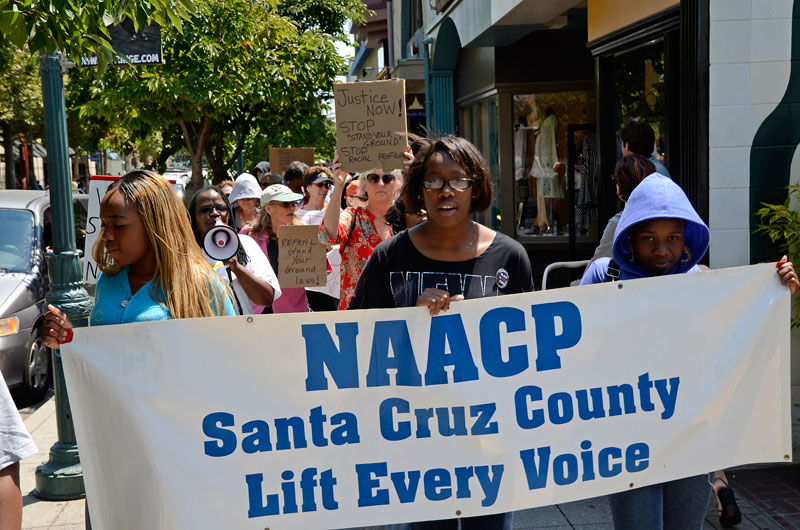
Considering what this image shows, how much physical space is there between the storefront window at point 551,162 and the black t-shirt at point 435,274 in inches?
422

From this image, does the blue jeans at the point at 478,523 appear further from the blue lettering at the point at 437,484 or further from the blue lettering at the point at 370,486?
the blue lettering at the point at 370,486

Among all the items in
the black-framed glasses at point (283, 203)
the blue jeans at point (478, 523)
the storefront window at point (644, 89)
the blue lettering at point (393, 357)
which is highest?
the storefront window at point (644, 89)

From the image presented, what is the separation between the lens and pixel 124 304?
3.17 m

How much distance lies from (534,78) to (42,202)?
855cm

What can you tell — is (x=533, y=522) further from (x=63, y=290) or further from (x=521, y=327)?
(x=63, y=290)

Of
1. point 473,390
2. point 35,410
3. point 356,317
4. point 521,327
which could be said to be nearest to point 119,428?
point 356,317

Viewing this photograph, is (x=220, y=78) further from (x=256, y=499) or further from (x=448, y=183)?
(x=256, y=499)

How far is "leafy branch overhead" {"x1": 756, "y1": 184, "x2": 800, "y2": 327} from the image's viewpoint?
5.26 meters

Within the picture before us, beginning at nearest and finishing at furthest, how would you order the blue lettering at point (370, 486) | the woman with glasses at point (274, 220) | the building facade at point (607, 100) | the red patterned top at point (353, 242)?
1. the blue lettering at point (370, 486)
2. the red patterned top at point (353, 242)
3. the building facade at point (607, 100)
4. the woman with glasses at point (274, 220)

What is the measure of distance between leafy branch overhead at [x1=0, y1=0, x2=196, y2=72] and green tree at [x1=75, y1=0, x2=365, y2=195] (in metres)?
5.93

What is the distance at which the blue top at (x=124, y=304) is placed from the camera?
3.12m

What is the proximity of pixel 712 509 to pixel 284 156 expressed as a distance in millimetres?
9785

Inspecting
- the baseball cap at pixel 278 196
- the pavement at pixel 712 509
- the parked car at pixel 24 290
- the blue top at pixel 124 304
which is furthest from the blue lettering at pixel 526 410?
the parked car at pixel 24 290

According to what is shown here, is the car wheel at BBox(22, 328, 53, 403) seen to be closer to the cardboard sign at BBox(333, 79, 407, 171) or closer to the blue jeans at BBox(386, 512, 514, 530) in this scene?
the cardboard sign at BBox(333, 79, 407, 171)
